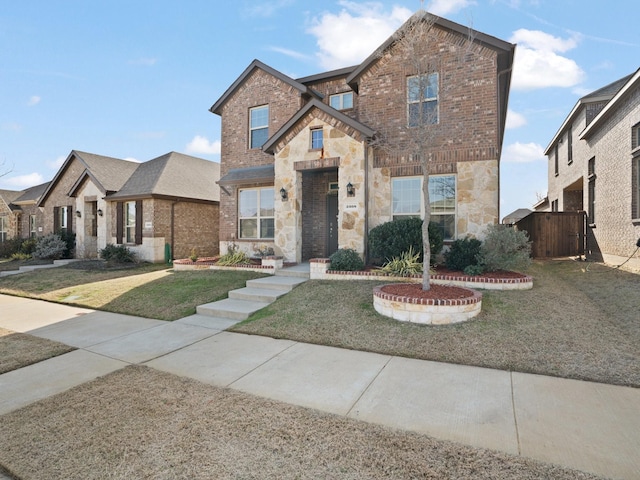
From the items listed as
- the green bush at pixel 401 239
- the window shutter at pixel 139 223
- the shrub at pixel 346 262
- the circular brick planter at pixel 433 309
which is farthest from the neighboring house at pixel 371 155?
the window shutter at pixel 139 223

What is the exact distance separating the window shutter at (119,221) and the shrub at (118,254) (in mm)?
1063

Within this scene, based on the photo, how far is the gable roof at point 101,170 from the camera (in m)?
17.8

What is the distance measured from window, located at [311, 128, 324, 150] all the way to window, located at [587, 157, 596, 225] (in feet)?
37.2

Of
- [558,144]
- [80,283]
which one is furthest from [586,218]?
[80,283]

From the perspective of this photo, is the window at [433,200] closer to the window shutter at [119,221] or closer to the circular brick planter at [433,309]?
the circular brick planter at [433,309]

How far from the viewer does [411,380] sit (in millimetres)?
4199

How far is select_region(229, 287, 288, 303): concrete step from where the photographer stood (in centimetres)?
812

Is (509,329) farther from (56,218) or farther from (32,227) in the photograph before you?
(32,227)

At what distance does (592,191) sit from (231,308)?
15250 mm

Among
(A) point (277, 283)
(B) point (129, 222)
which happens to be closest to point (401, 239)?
(A) point (277, 283)

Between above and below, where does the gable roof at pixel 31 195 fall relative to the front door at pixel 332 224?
above

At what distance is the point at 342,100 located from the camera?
12.9 metres

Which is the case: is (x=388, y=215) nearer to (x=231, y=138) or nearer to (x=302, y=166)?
(x=302, y=166)

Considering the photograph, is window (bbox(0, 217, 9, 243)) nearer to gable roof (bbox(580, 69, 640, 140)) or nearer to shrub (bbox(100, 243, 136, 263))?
shrub (bbox(100, 243, 136, 263))
